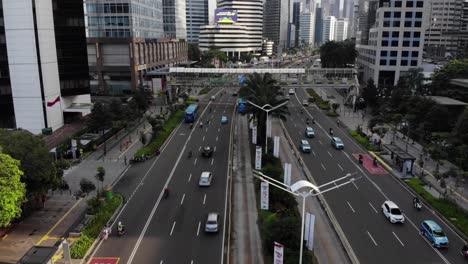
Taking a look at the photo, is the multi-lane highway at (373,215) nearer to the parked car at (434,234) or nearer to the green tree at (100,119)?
the parked car at (434,234)

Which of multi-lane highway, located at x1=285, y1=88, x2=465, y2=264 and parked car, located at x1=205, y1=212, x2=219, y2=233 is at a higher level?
parked car, located at x1=205, y1=212, x2=219, y2=233

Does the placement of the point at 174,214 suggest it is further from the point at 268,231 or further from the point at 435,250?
the point at 435,250

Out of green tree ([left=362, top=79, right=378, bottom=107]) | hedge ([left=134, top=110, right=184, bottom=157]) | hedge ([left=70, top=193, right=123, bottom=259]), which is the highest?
green tree ([left=362, top=79, right=378, bottom=107])

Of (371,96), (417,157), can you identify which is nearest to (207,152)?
(417,157)

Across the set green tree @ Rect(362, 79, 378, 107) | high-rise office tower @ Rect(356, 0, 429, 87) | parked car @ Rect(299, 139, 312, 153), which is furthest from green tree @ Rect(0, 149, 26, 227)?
high-rise office tower @ Rect(356, 0, 429, 87)

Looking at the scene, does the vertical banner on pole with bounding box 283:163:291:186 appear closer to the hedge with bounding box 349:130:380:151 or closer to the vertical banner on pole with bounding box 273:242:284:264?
the vertical banner on pole with bounding box 273:242:284:264

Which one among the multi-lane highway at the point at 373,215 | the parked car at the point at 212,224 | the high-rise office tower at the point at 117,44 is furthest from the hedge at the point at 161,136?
the high-rise office tower at the point at 117,44
